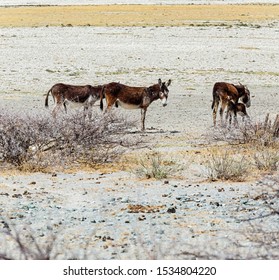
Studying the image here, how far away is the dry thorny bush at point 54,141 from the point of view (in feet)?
42.4

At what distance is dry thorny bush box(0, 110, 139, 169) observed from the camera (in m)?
12.9

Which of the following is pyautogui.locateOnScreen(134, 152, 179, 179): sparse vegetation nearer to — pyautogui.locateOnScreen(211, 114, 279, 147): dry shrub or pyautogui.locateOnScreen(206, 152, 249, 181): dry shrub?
pyautogui.locateOnScreen(206, 152, 249, 181): dry shrub

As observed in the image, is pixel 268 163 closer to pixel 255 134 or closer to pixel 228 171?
pixel 228 171

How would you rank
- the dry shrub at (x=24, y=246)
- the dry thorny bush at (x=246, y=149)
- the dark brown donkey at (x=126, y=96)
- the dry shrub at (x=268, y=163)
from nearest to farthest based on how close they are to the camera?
the dry shrub at (x=24, y=246) → the dry thorny bush at (x=246, y=149) → the dry shrub at (x=268, y=163) → the dark brown donkey at (x=126, y=96)

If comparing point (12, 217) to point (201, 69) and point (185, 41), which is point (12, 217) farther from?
point (185, 41)

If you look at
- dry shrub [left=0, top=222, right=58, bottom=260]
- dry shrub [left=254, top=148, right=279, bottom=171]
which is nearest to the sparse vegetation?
dry shrub [left=254, top=148, right=279, bottom=171]

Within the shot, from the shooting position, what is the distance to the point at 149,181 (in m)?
11.8

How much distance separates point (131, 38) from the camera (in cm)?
4156

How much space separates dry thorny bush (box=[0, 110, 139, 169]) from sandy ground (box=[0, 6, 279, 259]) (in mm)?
578

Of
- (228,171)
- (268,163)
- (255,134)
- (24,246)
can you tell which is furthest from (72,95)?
(24,246)

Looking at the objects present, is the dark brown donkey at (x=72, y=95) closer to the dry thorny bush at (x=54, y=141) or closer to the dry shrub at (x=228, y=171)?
the dry thorny bush at (x=54, y=141)

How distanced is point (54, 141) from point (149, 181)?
256cm

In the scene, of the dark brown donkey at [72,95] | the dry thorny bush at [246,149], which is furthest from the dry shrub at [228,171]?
the dark brown donkey at [72,95]

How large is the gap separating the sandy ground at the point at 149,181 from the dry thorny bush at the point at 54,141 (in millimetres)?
578
